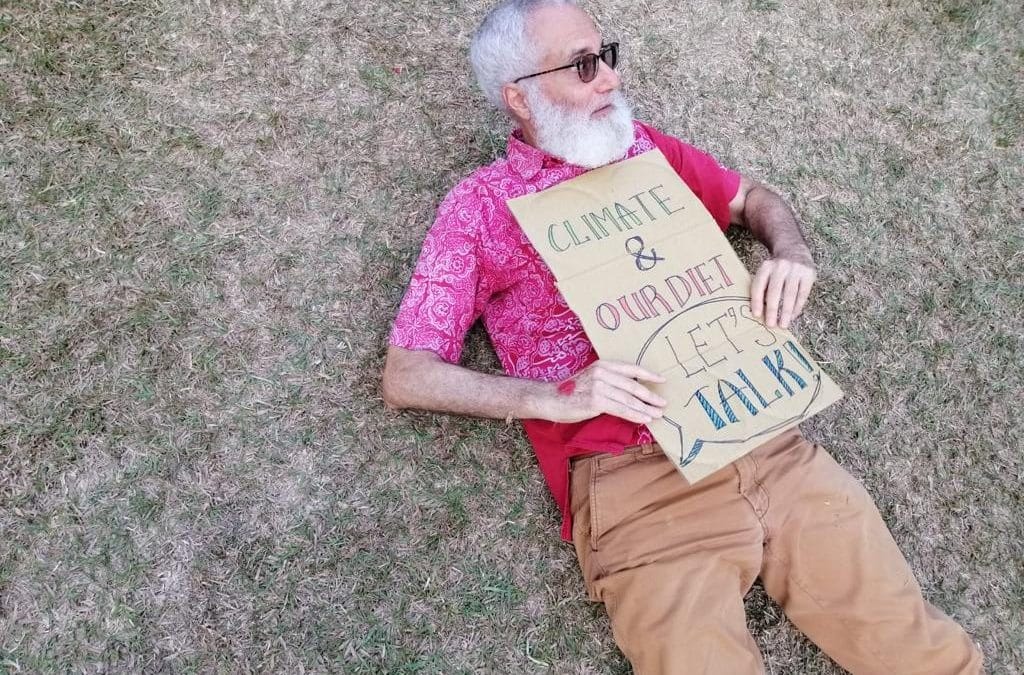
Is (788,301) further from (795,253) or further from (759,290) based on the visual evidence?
(795,253)

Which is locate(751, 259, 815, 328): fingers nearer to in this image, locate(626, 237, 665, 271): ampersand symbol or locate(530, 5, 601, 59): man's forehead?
locate(626, 237, 665, 271): ampersand symbol

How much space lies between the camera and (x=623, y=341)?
203 centimetres

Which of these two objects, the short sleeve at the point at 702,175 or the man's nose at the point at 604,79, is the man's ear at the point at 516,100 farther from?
the short sleeve at the point at 702,175

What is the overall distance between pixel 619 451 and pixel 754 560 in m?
0.48

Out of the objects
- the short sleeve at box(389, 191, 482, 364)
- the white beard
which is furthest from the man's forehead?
the short sleeve at box(389, 191, 482, 364)

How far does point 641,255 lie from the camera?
214 centimetres

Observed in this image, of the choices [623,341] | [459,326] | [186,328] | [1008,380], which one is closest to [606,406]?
[623,341]

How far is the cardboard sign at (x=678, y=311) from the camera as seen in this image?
2.00 metres

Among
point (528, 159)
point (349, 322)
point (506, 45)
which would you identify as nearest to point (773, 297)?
point (528, 159)

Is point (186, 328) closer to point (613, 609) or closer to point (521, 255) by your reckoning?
point (521, 255)

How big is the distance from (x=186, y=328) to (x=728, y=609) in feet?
6.25

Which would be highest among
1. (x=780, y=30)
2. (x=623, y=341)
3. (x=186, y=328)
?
(x=780, y=30)

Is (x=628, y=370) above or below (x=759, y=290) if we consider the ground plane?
below

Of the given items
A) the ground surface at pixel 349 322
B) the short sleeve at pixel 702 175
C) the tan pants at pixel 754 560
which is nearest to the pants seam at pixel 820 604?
the tan pants at pixel 754 560
